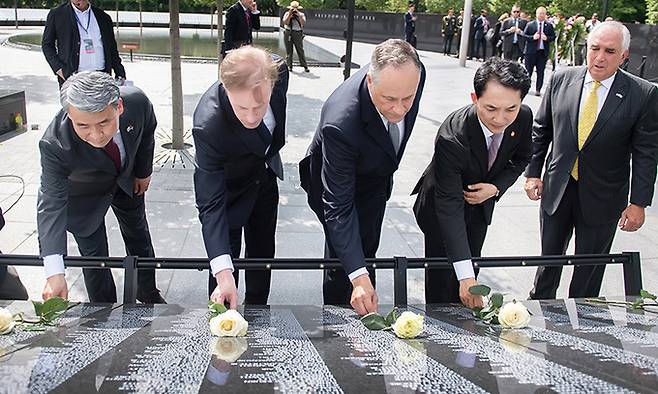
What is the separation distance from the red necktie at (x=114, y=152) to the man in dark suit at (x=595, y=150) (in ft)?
7.66

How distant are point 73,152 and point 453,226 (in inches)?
66.8

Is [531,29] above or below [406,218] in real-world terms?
above

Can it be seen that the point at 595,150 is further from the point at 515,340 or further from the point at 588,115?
the point at 515,340

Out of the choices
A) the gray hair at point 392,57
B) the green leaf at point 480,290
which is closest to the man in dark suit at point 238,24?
the gray hair at point 392,57

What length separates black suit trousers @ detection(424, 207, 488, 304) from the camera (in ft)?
10.2

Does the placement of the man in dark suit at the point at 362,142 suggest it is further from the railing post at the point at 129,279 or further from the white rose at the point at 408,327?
the railing post at the point at 129,279

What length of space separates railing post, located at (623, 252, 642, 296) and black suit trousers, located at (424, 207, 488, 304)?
70cm

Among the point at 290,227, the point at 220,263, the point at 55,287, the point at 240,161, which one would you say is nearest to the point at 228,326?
the point at 220,263

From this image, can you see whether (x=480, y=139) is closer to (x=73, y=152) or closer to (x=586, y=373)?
(x=586, y=373)

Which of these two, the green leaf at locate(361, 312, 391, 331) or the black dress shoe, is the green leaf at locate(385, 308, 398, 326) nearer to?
the green leaf at locate(361, 312, 391, 331)

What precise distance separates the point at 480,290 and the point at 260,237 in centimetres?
148

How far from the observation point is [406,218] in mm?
5578

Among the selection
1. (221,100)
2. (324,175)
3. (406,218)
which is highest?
(221,100)

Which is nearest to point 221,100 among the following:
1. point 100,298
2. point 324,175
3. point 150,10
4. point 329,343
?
point 324,175
